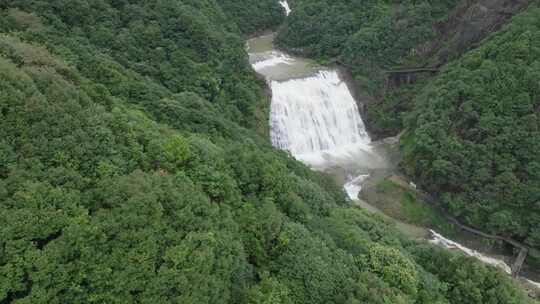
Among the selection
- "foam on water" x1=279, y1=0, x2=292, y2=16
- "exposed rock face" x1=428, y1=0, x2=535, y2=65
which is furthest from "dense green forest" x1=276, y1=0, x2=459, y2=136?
"foam on water" x1=279, y1=0, x2=292, y2=16

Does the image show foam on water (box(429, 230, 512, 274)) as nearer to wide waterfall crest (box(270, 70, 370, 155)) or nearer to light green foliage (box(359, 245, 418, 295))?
wide waterfall crest (box(270, 70, 370, 155))

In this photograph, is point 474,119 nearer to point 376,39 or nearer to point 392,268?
point 376,39

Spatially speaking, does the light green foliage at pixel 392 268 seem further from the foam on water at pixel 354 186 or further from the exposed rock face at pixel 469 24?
the exposed rock face at pixel 469 24

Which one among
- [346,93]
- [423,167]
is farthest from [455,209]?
[346,93]

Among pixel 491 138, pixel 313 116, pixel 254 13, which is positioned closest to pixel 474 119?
pixel 491 138

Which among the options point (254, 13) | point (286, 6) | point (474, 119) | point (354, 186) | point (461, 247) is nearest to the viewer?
point (461, 247)

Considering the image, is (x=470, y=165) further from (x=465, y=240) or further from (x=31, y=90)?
(x=31, y=90)

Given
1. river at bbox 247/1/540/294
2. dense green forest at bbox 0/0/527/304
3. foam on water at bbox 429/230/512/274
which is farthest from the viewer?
river at bbox 247/1/540/294
